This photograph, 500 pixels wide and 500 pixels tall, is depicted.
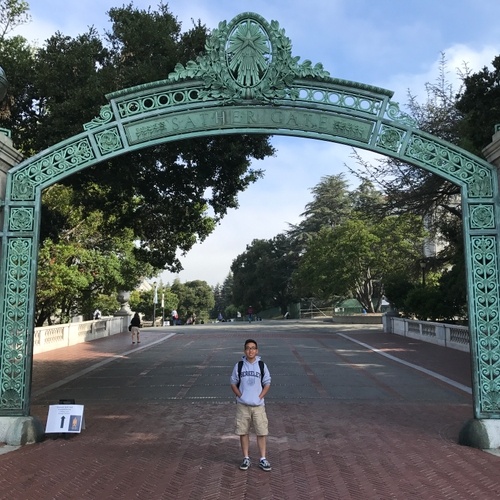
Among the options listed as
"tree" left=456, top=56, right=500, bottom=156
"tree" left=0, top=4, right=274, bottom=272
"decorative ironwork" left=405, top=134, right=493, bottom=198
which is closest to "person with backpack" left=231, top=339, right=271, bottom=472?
"decorative ironwork" left=405, top=134, right=493, bottom=198

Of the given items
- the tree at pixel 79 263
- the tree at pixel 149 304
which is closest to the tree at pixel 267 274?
the tree at pixel 149 304

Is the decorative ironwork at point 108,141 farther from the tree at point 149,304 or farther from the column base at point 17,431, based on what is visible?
the tree at point 149,304

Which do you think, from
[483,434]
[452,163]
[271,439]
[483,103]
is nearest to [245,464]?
[271,439]

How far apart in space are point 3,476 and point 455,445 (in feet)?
17.9

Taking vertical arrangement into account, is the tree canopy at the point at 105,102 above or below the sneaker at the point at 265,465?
above

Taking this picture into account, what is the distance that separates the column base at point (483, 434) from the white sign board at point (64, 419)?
5177 millimetres

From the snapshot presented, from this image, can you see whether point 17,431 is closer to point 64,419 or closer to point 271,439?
point 64,419

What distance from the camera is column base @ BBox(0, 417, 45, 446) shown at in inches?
254

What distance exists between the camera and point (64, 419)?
22.4ft

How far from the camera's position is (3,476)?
5367mm

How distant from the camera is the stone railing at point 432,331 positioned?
692 inches

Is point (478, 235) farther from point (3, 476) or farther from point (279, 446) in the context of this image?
point (3, 476)

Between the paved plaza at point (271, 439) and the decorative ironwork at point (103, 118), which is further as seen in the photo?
the decorative ironwork at point (103, 118)

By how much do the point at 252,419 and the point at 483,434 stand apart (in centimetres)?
→ 304
